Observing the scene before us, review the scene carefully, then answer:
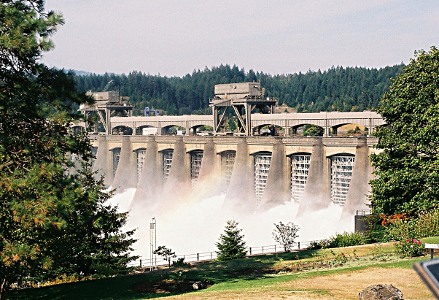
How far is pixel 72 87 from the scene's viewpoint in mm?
18531

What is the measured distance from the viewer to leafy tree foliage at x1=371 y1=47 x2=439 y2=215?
2884cm

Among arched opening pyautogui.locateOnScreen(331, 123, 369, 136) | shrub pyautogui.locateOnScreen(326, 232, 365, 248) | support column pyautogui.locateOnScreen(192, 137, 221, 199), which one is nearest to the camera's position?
shrub pyautogui.locateOnScreen(326, 232, 365, 248)

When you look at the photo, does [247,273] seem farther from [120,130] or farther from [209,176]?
[120,130]

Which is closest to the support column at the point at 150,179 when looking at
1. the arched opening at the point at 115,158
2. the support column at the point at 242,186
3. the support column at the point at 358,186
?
the arched opening at the point at 115,158

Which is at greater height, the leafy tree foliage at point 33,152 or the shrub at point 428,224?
the leafy tree foliage at point 33,152

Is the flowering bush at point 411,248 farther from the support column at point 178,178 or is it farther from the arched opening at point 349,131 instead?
the support column at point 178,178

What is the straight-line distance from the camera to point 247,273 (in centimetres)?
2302

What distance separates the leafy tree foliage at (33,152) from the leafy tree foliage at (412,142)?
716 inches

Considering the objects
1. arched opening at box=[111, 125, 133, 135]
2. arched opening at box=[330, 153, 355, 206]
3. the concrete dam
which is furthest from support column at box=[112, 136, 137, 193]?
arched opening at box=[330, 153, 355, 206]

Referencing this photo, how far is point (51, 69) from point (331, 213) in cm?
3588

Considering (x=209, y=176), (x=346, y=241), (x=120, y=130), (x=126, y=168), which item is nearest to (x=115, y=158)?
(x=126, y=168)

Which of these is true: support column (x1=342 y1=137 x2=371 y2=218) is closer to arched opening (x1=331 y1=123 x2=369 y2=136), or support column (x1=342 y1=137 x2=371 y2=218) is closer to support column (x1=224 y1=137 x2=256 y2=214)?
arched opening (x1=331 y1=123 x2=369 y2=136)

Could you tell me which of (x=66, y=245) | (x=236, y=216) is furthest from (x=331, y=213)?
(x=66, y=245)

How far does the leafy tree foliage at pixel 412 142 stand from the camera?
2884 centimetres
